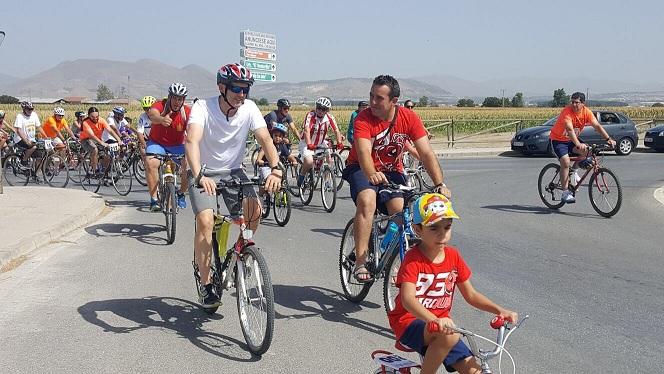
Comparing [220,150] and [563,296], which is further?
[563,296]

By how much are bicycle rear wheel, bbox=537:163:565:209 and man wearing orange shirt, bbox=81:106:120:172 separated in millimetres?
8907

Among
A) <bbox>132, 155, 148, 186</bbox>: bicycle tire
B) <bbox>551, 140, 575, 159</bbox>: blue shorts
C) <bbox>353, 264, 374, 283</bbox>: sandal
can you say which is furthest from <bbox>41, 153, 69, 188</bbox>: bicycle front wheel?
<bbox>353, 264, 374, 283</bbox>: sandal

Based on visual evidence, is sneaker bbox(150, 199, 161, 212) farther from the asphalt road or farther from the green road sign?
the green road sign

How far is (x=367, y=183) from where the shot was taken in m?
6.40

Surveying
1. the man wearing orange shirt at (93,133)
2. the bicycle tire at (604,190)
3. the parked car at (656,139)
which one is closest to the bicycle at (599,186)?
the bicycle tire at (604,190)

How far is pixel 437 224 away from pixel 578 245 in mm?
6450

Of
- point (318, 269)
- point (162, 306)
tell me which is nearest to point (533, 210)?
point (318, 269)

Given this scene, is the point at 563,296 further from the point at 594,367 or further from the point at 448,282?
the point at 448,282

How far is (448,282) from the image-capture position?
410 centimetres

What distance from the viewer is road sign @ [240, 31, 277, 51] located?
30.1 metres

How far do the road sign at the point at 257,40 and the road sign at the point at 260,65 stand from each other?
645 mm

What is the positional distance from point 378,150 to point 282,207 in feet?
16.9

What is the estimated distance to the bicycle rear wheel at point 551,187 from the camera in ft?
Result: 42.2

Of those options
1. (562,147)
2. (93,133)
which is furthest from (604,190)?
(93,133)
